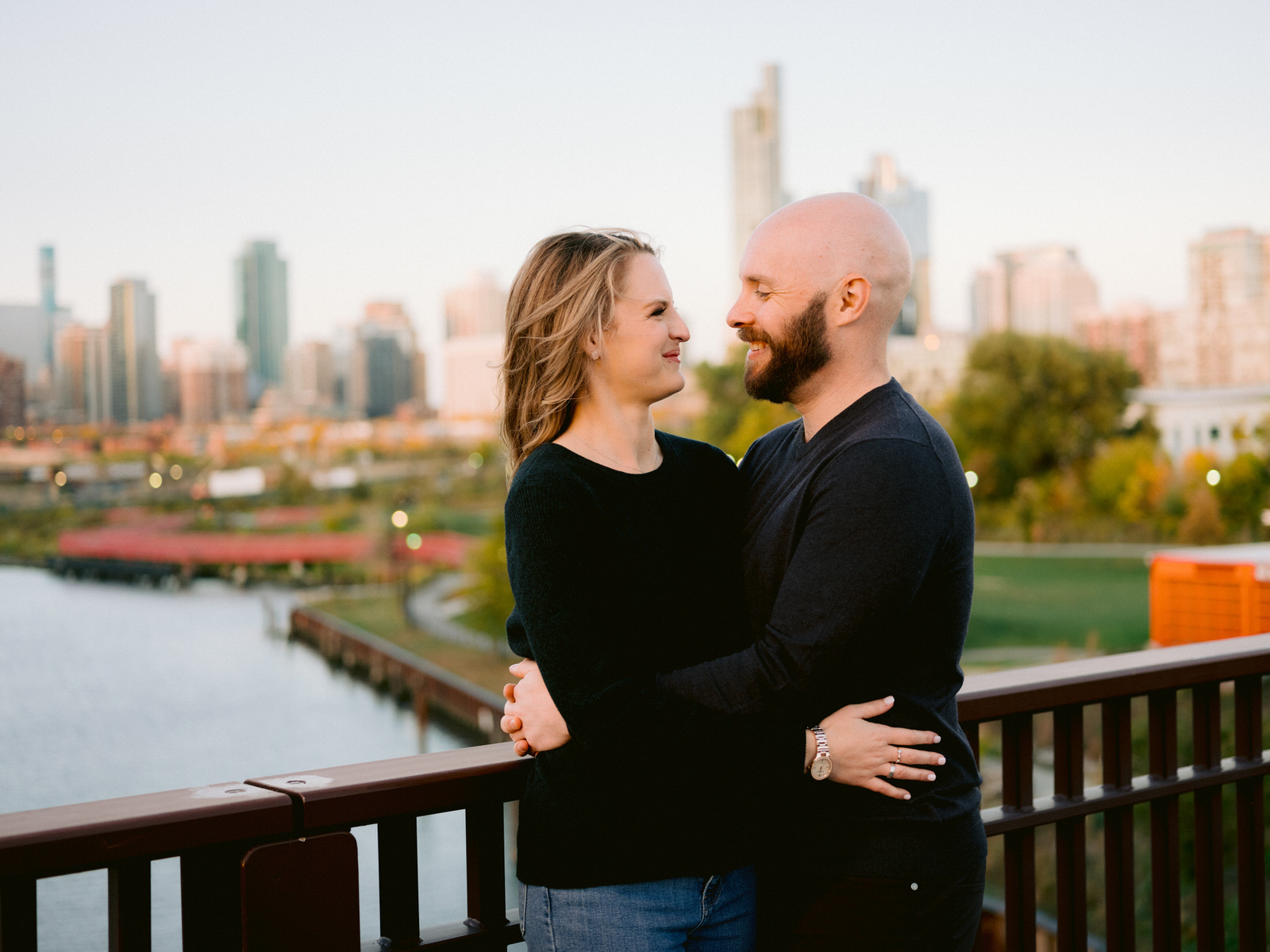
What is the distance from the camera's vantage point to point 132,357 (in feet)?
260

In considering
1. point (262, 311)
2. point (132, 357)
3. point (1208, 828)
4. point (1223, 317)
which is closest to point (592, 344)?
point (1208, 828)

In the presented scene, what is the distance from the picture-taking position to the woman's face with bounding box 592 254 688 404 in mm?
1417

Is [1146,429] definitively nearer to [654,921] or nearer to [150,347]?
[654,921]

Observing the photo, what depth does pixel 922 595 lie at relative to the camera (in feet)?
4.46

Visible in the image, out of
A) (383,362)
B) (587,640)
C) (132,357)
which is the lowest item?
(587,640)

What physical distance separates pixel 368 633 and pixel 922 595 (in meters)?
41.2

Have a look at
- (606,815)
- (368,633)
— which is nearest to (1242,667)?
(606,815)

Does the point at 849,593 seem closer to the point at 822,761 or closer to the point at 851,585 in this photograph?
the point at 851,585

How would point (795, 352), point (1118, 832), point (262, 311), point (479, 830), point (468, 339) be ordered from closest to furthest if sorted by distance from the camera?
point (479, 830) → point (795, 352) → point (1118, 832) → point (262, 311) → point (468, 339)

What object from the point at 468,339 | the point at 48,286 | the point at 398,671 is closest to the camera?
the point at 398,671

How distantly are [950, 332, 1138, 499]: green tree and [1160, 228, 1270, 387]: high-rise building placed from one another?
30.1 m

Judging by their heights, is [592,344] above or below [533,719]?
above

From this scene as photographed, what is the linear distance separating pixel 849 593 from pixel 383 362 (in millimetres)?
96809

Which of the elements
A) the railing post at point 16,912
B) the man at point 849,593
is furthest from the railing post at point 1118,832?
the railing post at point 16,912
